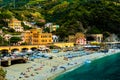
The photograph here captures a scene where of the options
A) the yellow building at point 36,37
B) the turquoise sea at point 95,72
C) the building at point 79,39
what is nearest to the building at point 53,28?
the building at point 79,39

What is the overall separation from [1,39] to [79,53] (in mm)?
24736

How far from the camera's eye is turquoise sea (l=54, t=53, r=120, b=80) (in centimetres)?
6516

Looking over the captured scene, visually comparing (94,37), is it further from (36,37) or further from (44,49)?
(44,49)

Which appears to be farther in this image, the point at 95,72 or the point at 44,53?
the point at 44,53

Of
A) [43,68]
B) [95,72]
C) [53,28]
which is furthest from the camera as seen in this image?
[53,28]

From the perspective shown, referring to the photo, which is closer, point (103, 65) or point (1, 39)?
point (103, 65)

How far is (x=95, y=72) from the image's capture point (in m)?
71.8

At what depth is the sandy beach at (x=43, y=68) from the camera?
65494mm

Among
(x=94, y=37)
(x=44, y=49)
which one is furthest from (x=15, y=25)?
(x=94, y=37)

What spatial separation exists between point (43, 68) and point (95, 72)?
11543 mm

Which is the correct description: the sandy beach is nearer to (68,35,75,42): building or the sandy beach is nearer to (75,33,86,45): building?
(75,33,86,45): building

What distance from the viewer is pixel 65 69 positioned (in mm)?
75875

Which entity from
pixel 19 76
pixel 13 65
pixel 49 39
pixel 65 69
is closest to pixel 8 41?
pixel 49 39

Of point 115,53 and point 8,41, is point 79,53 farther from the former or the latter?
point 8,41
